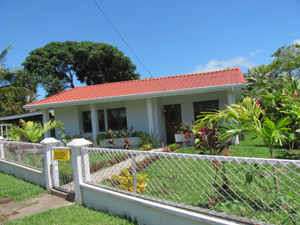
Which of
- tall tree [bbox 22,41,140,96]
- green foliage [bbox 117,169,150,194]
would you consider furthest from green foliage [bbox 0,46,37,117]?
green foliage [bbox 117,169,150,194]

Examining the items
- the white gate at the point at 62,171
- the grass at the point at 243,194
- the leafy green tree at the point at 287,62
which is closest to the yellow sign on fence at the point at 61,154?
the white gate at the point at 62,171

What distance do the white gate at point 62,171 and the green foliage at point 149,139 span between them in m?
5.20

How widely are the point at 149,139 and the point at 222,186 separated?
272 inches

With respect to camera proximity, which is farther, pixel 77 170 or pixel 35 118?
pixel 35 118

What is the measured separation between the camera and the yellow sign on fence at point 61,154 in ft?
Answer: 15.0

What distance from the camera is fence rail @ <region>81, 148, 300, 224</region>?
2.29 m

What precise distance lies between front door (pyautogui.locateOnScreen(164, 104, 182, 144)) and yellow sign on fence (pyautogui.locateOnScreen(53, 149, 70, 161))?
7877mm

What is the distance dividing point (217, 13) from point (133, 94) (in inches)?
195

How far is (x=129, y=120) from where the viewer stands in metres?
11.9

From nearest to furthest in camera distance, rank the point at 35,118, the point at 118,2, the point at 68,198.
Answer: the point at 68,198 < the point at 118,2 < the point at 35,118

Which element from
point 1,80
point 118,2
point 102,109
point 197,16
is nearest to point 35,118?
point 1,80

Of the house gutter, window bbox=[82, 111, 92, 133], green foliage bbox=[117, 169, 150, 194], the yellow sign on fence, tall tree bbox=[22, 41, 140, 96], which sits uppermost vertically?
tall tree bbox=[22, 41, 140, 96]

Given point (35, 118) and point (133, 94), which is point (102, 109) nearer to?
point (133, 94)

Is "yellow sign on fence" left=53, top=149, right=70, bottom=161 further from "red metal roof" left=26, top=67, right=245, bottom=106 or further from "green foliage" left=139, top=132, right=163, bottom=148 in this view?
"red metal roof" left=26, top=67, right=245, bottom=106
